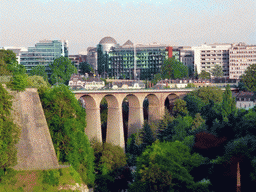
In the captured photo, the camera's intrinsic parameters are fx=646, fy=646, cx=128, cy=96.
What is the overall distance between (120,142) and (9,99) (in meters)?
43.2

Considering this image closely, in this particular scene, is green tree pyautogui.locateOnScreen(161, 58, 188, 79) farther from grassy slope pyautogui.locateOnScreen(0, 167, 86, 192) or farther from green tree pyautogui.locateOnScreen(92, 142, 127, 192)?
grassy slope pyautogui.locateOnScreen(0, 167, 86, 192)

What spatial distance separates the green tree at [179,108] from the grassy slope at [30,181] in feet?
157

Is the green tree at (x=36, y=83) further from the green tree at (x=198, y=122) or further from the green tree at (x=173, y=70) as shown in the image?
the green tree at (x=173, y=70)

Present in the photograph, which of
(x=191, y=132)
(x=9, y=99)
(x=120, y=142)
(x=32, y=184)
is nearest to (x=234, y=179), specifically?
(x=32, y=184)

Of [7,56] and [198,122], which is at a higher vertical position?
[7,56]

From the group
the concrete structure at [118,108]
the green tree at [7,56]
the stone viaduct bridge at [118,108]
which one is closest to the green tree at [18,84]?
the green tree at [7,56]

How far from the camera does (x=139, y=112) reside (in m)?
112

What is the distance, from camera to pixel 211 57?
643 feet

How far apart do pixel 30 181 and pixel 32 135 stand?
7.09 meters

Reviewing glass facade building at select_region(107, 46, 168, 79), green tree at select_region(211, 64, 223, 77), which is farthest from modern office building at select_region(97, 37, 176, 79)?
green tree at select_region(211, 64, 223, 77)

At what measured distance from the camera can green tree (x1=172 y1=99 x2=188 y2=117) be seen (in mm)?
109438

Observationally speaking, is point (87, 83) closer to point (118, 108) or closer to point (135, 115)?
point (135, 115)

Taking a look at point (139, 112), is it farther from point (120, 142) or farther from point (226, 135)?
point (226, 135)

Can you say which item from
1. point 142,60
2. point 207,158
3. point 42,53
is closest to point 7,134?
point 207,158
